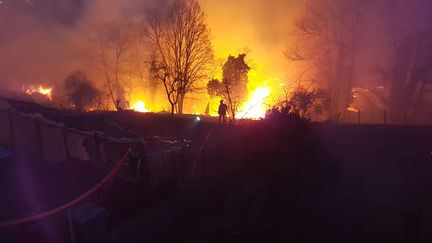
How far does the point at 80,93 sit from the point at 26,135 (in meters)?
33.3

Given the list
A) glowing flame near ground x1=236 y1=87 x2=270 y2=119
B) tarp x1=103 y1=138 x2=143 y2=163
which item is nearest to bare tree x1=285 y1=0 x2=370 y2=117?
glowing flame near ground x1=236 y1=87 x2=270 y2=119

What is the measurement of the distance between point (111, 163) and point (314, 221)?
623cm

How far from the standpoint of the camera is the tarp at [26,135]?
13141mm

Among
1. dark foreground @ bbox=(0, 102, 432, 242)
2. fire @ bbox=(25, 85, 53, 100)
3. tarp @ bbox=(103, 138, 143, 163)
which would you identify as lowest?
dark foreground @ bbox=(0, 102, 432, 242)

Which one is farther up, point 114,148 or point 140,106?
point 140,106

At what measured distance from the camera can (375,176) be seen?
14.8 m

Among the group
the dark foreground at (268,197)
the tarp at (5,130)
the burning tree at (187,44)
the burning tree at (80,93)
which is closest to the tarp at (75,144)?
the dark foreground at (268,197)

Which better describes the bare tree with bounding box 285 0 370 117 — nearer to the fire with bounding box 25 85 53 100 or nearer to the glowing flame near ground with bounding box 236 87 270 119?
the glowing flame near ground with bounding box 236 87 270 119

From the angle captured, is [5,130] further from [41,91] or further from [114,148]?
[41,91]

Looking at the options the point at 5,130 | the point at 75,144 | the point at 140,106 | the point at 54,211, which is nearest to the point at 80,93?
the point at 140,106

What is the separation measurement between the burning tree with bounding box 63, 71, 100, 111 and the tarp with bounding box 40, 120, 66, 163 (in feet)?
106

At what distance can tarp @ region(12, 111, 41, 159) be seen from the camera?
13.1 meters

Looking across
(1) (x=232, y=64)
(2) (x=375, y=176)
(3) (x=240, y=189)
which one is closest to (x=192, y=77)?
(1) (x=232, y=64)

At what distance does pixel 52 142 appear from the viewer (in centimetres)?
1281
